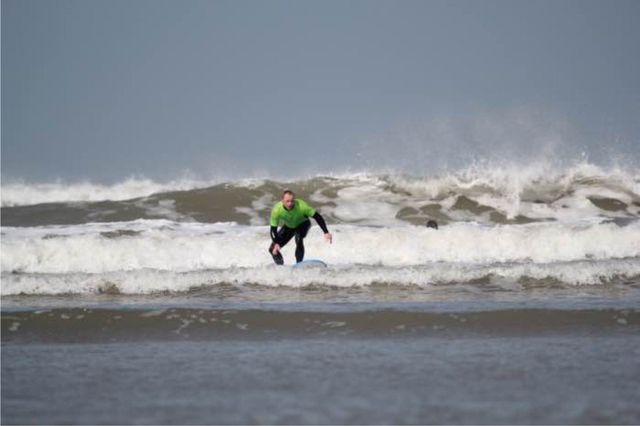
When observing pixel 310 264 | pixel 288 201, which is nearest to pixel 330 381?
pixel 310 264

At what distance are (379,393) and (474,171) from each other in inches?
813

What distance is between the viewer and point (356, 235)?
17359mm

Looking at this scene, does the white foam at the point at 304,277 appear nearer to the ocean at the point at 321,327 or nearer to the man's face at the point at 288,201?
the ocean at the point at 321,327

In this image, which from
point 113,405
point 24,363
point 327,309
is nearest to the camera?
point 113,405

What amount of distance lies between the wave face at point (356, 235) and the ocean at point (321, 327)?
4 centimetres

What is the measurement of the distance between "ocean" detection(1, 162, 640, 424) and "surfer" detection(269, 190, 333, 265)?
5.57ft

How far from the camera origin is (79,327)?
8.86 meters

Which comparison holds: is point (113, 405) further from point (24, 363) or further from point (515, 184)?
point (515, 184)

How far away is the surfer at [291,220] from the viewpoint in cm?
1410

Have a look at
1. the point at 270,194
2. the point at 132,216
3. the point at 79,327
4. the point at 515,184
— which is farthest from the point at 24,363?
the point at 515,184

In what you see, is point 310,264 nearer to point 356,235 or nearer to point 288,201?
point 288,201

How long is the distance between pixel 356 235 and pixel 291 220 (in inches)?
128

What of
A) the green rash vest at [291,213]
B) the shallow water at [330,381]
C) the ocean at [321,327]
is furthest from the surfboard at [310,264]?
the shallow water at [330,381]

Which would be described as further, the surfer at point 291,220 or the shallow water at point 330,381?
the surfer at point 291,220
